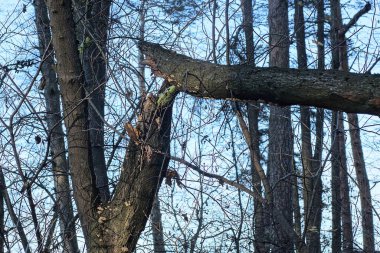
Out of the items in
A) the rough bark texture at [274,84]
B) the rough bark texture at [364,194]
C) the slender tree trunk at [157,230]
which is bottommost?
the slender tree trunk at [157,230]

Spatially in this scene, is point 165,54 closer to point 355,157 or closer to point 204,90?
point 204,90

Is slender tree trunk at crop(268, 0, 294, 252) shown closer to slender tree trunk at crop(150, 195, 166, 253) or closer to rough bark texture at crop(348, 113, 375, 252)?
rough bark texture at crop(348, 113, 375, 252)

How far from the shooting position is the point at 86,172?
626cm

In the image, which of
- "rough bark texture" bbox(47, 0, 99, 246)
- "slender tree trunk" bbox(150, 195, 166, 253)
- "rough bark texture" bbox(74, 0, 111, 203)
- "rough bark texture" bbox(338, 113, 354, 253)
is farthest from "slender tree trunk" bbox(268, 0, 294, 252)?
"rough bark texture" bbox(47, 0, 99, 246)

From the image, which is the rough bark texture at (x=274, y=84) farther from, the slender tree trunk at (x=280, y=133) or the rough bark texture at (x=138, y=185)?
the slender tree trunk at (x=280, y=133)

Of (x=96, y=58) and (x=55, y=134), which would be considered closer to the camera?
(x=96, y=58)

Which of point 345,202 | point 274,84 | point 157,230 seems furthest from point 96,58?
point 345,202

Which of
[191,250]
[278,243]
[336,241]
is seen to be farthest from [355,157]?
[191,250]

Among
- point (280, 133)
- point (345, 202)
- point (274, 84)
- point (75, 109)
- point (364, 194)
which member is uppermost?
point (280, 133)

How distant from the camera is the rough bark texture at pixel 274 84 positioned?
4.98m

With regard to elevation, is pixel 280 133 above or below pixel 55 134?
above

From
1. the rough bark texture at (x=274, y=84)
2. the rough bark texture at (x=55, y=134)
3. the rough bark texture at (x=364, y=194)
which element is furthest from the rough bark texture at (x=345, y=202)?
the rough bark texture at (x=274, y=84)

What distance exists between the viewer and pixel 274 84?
5309mm

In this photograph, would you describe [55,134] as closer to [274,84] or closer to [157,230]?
[157,230]
